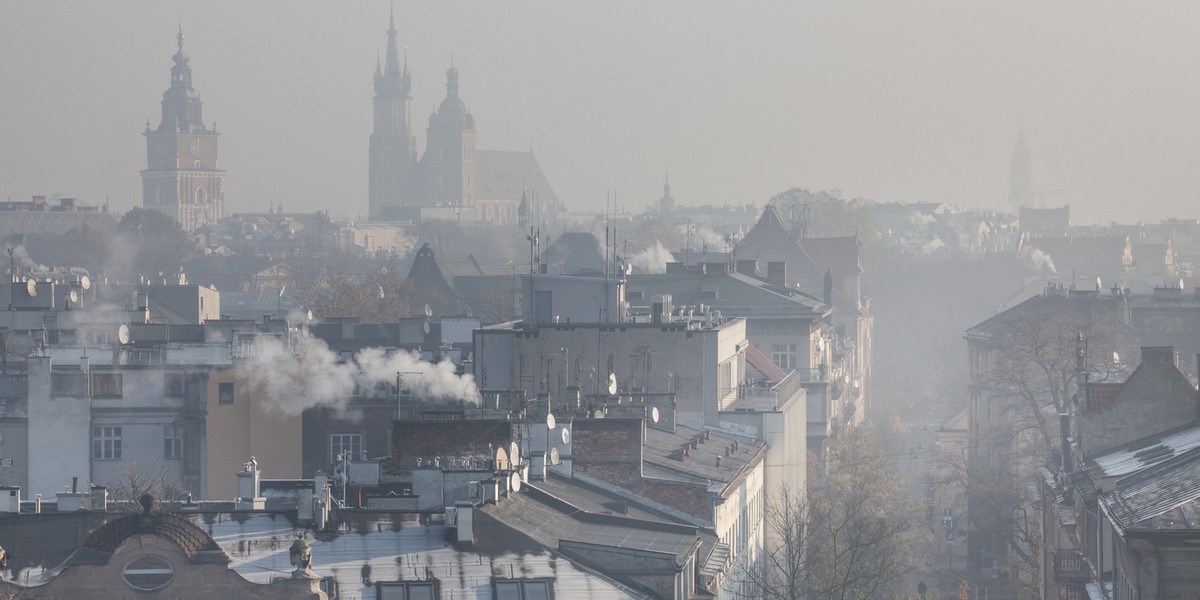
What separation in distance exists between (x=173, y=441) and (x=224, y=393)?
169 cm

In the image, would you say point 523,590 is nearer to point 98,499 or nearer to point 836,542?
point 98,499

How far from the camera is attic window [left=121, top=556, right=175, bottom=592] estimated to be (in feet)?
109

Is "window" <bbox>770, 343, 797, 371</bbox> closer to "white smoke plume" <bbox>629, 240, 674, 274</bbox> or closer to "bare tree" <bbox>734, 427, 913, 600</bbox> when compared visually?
"bare tree" <bbox>734, 427, 913, 600</bbox>

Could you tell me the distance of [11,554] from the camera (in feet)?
119

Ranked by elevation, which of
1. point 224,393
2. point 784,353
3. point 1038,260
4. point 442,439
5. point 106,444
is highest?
point 1038,260

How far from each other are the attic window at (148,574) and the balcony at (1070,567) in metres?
17.1

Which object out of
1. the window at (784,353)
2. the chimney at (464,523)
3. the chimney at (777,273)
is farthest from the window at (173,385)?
the chimney at (777,273)

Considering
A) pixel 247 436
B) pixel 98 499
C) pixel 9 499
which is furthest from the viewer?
pixel 247 436

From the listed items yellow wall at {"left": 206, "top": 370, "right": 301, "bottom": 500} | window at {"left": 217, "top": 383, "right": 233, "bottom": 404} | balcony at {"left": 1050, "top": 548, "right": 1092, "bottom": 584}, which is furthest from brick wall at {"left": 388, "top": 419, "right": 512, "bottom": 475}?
window at {"left": 217, "top": 383, "right": 233, "bottom": 404}

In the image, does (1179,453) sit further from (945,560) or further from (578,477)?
(945,560)

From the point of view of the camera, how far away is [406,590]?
3431 cm

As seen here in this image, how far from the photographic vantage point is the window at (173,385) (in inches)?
2373

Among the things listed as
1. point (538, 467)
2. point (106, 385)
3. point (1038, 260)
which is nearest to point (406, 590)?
point (538, 467)

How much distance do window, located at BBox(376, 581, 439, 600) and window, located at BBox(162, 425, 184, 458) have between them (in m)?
25.9
